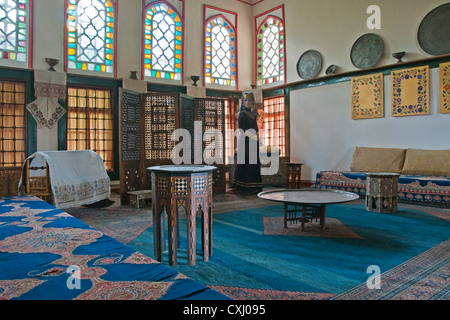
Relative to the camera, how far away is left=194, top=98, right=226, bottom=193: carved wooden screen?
23.5ft

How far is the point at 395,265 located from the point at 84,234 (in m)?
2.42

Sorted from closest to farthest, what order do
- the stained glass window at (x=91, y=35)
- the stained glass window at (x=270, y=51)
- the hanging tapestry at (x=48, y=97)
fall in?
the hanging tapestry at (x=48, y=97) → the stained glass window at (x=91, y=35) → the stained glass window at (x=270, y=51)

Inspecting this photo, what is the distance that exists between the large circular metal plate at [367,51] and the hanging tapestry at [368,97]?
0.99 feet

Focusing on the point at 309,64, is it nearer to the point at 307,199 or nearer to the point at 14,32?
the point at 307,199

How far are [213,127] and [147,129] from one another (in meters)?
1.57

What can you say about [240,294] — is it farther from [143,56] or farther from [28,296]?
[143,56]

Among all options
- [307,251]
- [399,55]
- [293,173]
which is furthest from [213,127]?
[307,251]

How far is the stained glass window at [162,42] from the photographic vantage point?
332 inches

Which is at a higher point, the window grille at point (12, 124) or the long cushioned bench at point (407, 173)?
the window grille at point (12, 124)

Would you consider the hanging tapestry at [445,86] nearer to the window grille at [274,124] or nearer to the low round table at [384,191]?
the low round table at [384,191]

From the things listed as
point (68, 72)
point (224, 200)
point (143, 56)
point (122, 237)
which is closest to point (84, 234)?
point (122, 237)

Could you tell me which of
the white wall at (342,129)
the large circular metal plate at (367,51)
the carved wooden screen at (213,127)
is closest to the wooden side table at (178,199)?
the carved wooden screen at (213,127)

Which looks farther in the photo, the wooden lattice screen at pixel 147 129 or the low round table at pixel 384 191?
the wooden lattice screen at pixel 147 129
